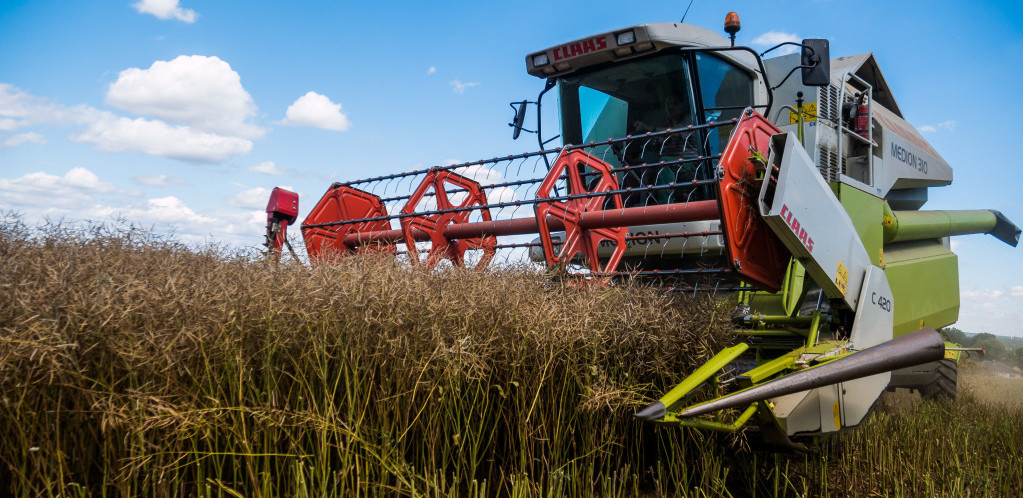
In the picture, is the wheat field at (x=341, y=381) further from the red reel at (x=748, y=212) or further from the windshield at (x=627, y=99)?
the windshield at (x=627, y=99)

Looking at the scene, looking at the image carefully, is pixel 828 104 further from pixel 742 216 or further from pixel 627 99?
pixel 742 216

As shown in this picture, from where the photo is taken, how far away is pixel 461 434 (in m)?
2.54

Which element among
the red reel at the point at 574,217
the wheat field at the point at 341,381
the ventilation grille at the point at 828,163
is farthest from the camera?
the ventilation grille at the point at 828,163

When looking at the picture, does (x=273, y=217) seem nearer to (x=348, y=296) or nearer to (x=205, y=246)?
(x=205, y=246)

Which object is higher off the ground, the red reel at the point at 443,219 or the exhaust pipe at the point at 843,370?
the red reel at the point at 443,219

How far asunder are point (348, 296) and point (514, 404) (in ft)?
2.64

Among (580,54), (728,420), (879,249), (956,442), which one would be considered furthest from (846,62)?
(728,420)

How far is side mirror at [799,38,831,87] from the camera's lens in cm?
342

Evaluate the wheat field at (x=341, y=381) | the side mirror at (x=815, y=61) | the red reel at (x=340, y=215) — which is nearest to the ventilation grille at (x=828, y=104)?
the side mirror at (x=815, y=61)

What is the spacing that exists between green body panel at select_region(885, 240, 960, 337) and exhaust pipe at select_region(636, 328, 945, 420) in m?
2.05

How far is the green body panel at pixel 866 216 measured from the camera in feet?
13.0

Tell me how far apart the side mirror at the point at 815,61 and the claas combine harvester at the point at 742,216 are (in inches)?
0.4

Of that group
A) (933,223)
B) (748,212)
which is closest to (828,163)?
(748,212)

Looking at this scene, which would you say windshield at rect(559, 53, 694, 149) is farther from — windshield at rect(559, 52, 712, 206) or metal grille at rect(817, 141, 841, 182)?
metal grille at rect(817, 141, 841, 182)
